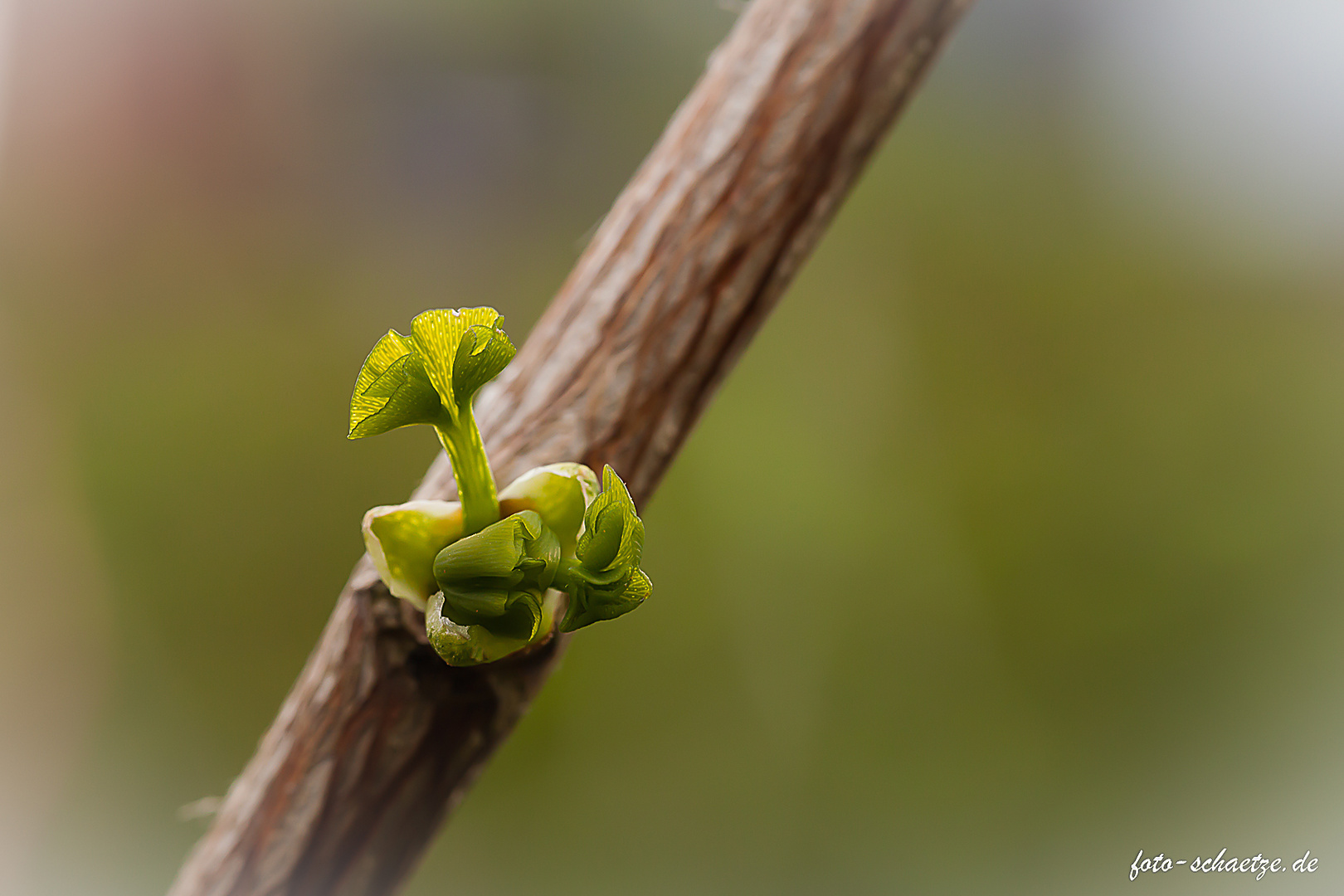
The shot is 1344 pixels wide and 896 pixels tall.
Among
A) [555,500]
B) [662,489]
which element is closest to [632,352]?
[555,500]

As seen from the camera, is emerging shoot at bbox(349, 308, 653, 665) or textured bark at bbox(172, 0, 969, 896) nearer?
emerging shoot at bbox(349, 308, 653, 665)

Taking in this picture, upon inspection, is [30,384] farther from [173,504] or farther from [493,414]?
[493,414]

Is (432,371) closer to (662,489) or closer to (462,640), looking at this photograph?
(462,640)

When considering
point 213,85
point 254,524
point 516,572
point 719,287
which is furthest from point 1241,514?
point 213,85

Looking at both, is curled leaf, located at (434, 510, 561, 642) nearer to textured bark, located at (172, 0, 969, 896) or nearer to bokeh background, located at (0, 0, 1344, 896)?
textured bark, located at (172, 0, 969, 896)

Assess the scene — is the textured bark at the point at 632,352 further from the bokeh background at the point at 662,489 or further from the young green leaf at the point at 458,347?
the bokeh background at the point at 662,489

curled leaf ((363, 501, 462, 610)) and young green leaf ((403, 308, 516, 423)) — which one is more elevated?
young green leaf ((403, 308, 516, 423))

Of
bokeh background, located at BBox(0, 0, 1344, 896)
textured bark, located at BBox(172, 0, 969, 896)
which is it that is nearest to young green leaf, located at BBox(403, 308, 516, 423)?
textured bark, located at BBox(172, 0, 969, 896)
